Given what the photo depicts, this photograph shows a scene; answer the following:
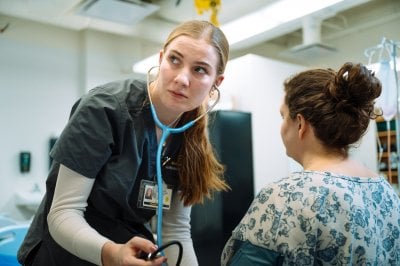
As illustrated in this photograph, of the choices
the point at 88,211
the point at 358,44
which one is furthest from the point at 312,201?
the point at 358,44

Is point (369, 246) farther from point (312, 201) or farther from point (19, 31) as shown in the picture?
point (19, 31)

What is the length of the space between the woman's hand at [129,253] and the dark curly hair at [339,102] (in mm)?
536

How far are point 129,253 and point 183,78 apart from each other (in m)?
0.48

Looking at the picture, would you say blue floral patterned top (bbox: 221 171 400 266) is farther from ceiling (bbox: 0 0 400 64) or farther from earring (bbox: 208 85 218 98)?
ceiling (bbox: 0 0 400 64)

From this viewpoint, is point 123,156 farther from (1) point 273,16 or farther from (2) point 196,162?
(1) point 273,16

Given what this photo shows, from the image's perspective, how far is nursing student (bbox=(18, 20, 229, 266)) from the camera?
34.9 inches

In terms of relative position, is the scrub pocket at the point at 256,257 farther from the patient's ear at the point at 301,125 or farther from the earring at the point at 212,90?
the earring at the point at 212,90

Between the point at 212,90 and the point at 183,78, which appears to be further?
the point at 212,90

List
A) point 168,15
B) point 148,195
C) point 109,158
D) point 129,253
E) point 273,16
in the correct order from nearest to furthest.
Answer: point 129,253
point 109,158
point 148,195
point 273,16
point 168,15

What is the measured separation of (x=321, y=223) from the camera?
2.84 feet

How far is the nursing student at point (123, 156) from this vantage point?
2.90ft

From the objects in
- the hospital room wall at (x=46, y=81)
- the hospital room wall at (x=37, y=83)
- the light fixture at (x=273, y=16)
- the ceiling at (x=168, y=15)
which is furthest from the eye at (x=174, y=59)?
the hospital room wall at (x=37, y=83)

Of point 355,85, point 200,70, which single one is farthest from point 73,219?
point 355,85

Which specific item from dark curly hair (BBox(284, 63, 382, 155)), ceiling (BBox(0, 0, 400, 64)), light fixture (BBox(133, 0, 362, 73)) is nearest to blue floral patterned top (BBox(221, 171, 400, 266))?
dark curly hair (BBox(284, 63, 382, 155))
